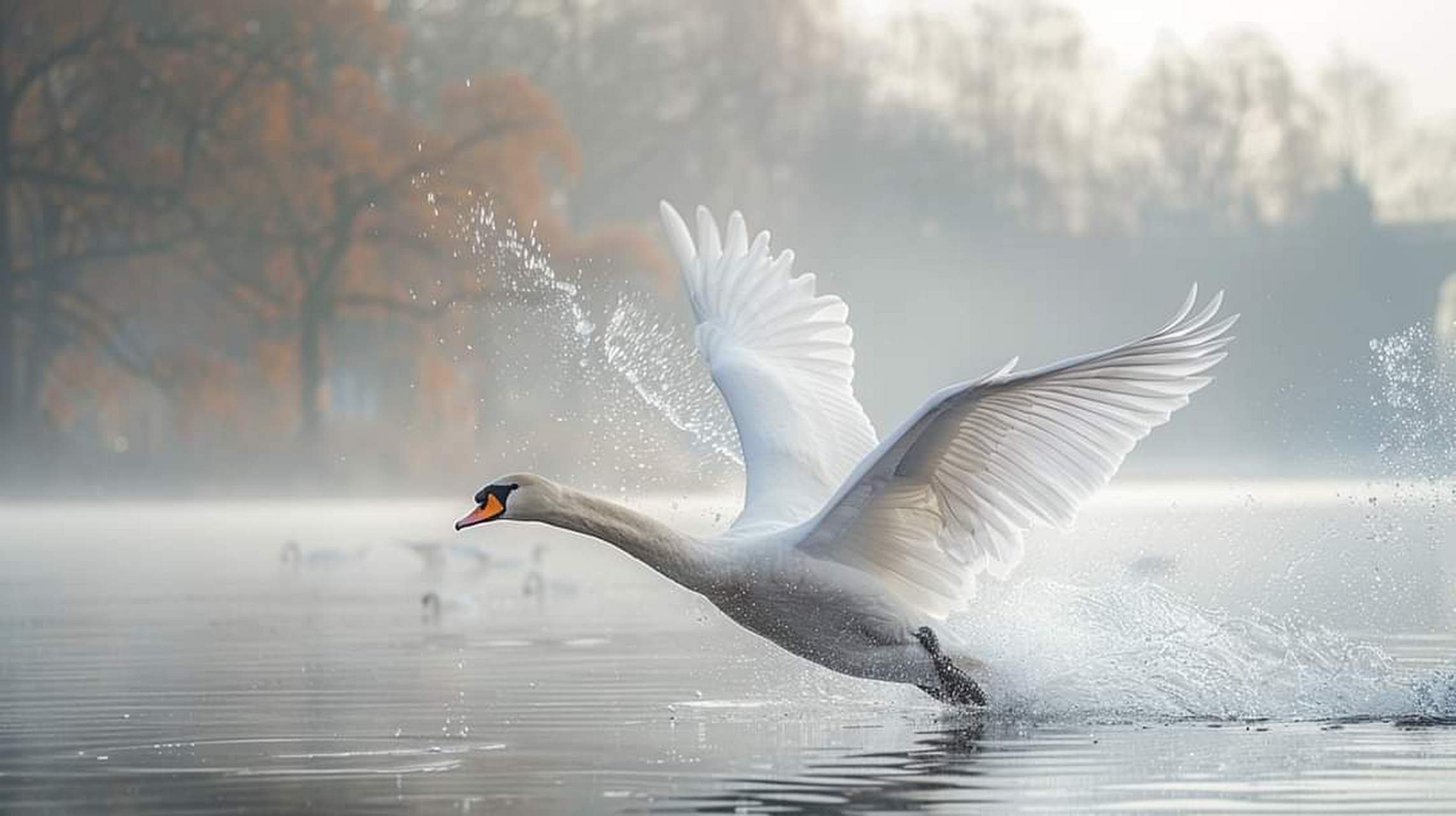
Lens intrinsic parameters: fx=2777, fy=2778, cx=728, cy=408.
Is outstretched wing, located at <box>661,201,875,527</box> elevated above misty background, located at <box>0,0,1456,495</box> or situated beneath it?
situated beneath

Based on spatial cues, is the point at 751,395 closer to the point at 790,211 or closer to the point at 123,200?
the point at 123,200

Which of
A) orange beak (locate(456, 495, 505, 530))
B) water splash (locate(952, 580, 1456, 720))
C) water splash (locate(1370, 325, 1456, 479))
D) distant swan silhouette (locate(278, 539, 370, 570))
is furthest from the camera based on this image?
water splash (locate(1370, 325, 1456, 479))

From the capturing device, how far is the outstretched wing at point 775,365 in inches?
469

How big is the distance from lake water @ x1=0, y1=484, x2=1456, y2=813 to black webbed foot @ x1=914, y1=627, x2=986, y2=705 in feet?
0.34

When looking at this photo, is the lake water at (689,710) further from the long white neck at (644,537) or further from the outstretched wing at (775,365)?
the outstretched wing at (775,365)

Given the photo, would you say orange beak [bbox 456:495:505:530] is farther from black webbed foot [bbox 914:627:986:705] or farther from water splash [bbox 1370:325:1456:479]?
water splash [bbox 1370:325:1456:479]

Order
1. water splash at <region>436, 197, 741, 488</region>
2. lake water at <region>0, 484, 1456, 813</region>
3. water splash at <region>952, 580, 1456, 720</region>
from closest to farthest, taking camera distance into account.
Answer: lake water at <region>0, 484, 1456, 813</region>, water splash at <region>952, 580, 1456, 720</region>, water splash at <region>436, 197, 741, 488</region>

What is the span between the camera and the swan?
33.2 feet

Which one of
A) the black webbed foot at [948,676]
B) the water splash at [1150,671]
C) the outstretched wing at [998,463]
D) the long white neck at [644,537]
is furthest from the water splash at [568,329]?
the long white neck at [644,537]

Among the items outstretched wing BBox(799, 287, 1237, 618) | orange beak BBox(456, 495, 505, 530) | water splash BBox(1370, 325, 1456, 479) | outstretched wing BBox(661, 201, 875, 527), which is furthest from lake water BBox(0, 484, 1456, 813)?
water splash BBox(1370, 325, 1456, 479)

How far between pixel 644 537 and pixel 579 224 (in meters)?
44.4

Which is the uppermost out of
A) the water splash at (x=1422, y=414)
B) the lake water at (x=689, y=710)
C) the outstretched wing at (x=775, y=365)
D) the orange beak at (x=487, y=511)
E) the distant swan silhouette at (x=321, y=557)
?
the water splash at (x=1422, y=414)

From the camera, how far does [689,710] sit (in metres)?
11.0

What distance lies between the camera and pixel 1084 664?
35.3ft
